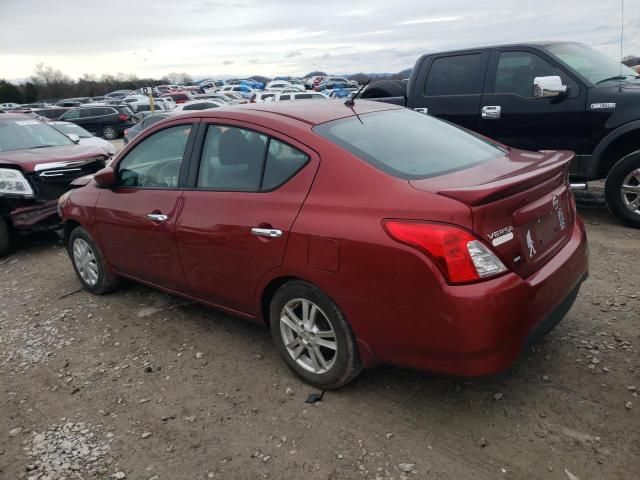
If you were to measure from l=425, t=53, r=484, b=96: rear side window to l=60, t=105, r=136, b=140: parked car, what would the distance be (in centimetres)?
1973

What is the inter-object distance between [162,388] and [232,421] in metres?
0.64

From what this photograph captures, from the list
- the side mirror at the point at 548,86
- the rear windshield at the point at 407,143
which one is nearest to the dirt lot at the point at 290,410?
the rear windshield at the point at 407,143

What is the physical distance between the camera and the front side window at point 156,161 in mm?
3855

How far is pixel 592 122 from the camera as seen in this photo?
231 inches

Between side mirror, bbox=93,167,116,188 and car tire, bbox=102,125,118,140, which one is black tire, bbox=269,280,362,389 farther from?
car tire, bbox=102,125,118,140

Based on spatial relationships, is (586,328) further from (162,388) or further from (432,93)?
(432,93)

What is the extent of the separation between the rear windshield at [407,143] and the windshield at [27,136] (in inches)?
232

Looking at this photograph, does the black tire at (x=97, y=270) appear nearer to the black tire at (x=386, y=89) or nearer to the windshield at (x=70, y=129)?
the black tire at (x=386, y=89)

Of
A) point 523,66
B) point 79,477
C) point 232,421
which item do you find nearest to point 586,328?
point 232,421

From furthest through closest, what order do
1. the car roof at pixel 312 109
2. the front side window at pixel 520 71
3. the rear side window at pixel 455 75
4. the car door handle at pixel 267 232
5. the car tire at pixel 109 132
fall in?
1. the car tire at pixel 109 132
2. the rear side window at pixel 455 75
3. the front side window at pixel 520 71
4. the car roof at pixel 312 109
5. the car door handle at pixel 267 232

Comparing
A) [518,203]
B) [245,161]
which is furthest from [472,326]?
[245,161]

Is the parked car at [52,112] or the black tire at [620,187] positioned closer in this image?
the black tire at [620,187]

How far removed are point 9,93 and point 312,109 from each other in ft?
192

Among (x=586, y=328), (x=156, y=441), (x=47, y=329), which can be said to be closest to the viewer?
(x=156, y=441)
